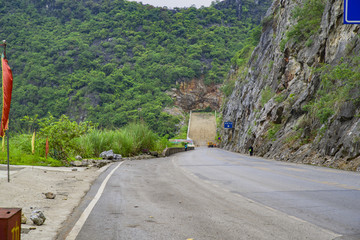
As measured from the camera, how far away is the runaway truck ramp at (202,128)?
368ft

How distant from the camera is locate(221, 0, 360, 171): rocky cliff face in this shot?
70.1 feet

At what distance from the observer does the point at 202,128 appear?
12100cm

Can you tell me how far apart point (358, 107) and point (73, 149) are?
57.9ft

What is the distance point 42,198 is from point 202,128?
371 ft

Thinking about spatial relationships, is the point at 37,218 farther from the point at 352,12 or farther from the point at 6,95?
the point at 352,12

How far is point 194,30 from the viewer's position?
179 metres

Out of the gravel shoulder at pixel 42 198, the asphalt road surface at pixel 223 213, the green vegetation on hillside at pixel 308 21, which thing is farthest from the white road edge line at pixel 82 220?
the green vegetation on hillside at pixel 308 21

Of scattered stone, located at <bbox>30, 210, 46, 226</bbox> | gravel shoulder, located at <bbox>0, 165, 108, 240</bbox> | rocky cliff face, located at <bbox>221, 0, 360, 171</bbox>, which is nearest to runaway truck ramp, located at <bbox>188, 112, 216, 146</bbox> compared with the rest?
rocky cliff face, located at <bbox>221, 0, 360, 171</bbox>

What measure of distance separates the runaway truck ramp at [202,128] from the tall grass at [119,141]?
7452 cm

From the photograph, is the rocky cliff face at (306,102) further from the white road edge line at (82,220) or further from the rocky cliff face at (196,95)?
the rocky cliff face at (196,95)

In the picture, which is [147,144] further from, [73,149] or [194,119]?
[194,119]

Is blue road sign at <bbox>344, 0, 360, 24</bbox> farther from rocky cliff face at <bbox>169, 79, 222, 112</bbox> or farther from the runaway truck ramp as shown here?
rocky cliff face at <bbox>169, 79, 222, 112</bbox>

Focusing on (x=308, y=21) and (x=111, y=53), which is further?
(x=111, y=53)

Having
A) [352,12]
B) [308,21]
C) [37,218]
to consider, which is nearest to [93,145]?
[37,218]
